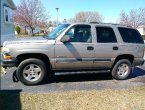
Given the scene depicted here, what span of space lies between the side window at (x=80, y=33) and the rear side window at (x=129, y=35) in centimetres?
123

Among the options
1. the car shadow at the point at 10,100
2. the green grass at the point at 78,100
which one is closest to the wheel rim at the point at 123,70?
the green grass at the point at 78,100

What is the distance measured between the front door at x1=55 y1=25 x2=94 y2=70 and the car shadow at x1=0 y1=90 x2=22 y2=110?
1.66 meters

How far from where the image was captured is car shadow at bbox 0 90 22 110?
5649 mm

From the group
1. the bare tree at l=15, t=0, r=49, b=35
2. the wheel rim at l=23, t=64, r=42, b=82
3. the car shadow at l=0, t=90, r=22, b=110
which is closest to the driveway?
the wheel rim at l=23, t=64, r=42, b=82

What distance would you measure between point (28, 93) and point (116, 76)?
3.25 m

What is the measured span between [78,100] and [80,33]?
257 centimetres

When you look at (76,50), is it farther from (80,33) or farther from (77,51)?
(80,33)

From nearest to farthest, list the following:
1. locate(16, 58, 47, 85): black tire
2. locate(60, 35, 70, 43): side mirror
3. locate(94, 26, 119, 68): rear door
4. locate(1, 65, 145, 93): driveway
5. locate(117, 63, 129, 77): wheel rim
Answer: locate(1, 65, 145, 93): driveway, locate(16, 58, 47, 85): black tire, locate(60, 35, 70, 43): side mirror, locate(94, 26, 119, 68): rear door, locate(117, 63, 129, 77): wheel rim

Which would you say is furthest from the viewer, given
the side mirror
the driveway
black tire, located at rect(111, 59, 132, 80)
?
black tire, located at rect(111, 59, 132, 80)

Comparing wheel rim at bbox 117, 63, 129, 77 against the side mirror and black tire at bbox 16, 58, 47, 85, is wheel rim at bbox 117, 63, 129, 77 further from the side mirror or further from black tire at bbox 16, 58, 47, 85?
black tire at bbox 16, 58, 47, 85

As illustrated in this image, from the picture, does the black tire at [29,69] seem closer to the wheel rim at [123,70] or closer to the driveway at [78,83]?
the driveway at [78,83]

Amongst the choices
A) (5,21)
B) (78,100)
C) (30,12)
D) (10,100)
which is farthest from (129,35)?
(30,12)

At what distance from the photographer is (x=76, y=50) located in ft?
25.7

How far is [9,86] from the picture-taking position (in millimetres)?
7539
